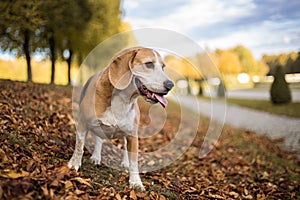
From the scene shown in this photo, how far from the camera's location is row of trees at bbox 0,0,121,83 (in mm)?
10898

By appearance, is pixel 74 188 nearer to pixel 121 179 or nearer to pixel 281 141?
pixel 121 179

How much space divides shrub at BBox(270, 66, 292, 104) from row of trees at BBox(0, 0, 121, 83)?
1149 cm

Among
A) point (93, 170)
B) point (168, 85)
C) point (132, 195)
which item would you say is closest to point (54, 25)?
point (93, 170)

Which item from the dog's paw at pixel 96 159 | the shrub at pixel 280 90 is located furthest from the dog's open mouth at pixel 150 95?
the shrub at pixel 280 90

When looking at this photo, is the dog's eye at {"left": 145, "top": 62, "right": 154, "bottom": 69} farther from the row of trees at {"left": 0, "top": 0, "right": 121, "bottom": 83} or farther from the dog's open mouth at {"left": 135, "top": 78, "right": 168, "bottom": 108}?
the row of trees at {"left": 0, "top": 0, "right": 121, "bottom": 83}

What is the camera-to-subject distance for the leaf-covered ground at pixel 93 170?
310cm

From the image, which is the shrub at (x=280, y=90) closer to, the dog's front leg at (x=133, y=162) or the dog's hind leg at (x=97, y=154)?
the dog's hind leg at (x=97, y=154)

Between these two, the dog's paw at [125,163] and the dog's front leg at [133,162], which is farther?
the dog's paw at [125,163]

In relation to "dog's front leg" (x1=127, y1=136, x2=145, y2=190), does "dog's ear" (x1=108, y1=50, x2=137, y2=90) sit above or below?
above

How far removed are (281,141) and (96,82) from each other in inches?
328

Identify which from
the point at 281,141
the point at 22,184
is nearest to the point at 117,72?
the point at 22,184

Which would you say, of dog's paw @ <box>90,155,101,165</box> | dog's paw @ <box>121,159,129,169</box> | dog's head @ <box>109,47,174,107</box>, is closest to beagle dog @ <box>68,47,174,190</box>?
dog's head @ <box>109,47,174,107</box>

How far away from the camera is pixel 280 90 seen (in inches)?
814

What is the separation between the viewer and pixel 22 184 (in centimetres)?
279
